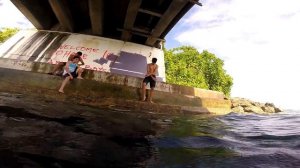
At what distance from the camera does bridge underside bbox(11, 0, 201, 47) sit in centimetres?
1198

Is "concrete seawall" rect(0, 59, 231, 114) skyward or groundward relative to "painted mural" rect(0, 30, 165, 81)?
groundward

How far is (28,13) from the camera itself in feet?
45.3

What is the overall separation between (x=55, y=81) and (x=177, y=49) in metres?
41.0

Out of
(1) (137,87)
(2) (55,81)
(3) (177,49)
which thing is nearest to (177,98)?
(1) (137,87)

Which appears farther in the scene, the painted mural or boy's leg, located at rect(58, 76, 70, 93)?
the painted mural

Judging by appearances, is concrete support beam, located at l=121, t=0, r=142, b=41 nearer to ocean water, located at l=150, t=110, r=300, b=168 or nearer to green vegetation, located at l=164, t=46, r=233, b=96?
ocean water, located at l=150, t=110, r=300, b=168

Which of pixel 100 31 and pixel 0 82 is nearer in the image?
pixel 0 82

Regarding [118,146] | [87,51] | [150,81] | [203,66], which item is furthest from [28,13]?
[203,66]

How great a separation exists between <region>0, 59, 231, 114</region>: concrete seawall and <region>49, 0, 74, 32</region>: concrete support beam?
3.58 m

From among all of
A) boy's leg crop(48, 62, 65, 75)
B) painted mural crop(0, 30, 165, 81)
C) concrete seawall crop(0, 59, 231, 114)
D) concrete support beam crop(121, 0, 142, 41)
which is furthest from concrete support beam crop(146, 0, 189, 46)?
boy's leg crop(48, 62, 65, 75)

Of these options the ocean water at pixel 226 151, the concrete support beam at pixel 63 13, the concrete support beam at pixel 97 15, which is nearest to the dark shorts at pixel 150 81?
the concrete support beam at pixel 97 15

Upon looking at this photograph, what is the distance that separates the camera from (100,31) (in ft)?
46.3

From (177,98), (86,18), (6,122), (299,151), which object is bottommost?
(299,151)

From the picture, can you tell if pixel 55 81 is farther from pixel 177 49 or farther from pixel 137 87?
pixel 177 49
